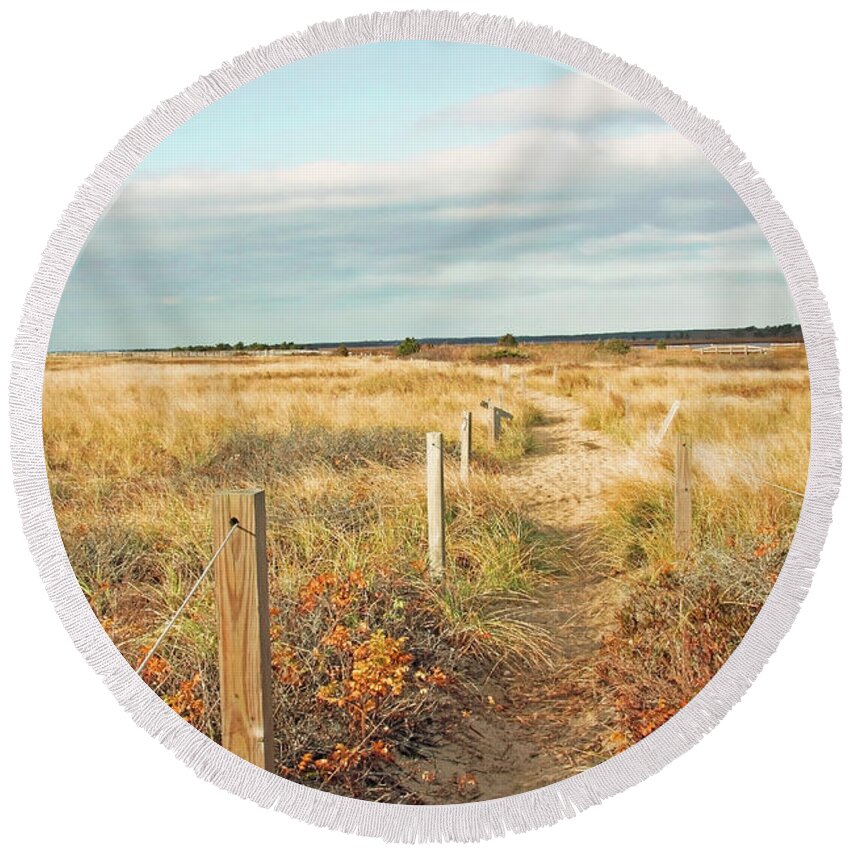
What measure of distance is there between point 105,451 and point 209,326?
0.54 metres

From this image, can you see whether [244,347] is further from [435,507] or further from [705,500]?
[705,500]

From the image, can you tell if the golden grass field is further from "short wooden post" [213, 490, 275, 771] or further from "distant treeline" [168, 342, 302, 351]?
"short wooden post" [213, 490, 275, 771]

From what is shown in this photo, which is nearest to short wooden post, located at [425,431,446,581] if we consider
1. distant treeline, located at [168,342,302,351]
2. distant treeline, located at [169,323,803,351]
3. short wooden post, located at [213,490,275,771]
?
distant treeline, located at [169,323,803,351]

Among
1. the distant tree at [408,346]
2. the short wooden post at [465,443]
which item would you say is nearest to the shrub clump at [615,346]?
the short wooden post at [465,443]

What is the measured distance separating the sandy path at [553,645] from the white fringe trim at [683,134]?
123 mm

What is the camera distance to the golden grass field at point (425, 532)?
2.68m

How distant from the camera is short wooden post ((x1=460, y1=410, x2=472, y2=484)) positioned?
9.59 feet

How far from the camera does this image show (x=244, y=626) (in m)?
2.35

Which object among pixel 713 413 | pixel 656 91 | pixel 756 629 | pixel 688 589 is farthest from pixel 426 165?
pixel 756 629

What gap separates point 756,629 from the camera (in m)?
2.75

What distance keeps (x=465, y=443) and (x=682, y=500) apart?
28.6 inches

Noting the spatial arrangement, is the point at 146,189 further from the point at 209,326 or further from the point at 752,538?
the point at 752,538

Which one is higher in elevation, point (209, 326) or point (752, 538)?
point (209, 326)

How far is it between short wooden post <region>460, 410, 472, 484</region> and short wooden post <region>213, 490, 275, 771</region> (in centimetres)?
89
